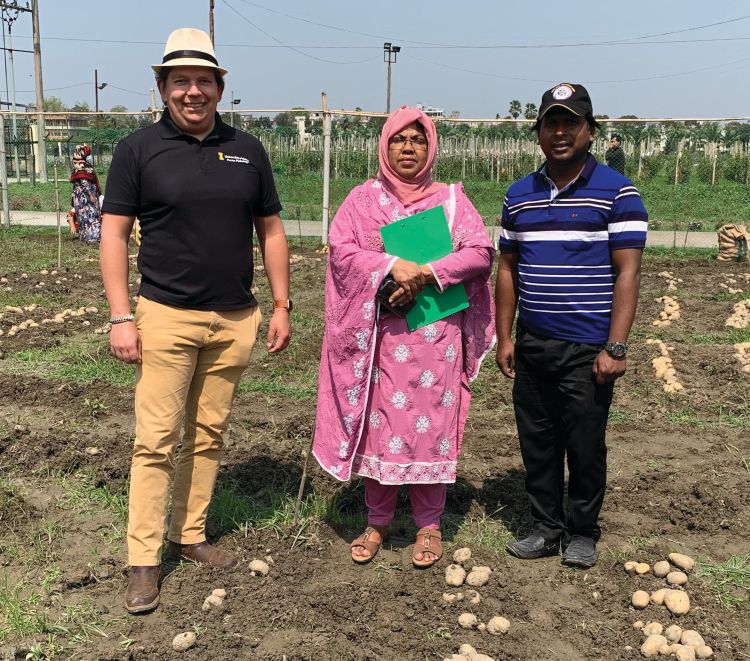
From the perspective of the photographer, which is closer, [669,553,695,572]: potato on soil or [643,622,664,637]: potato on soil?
[643,622,664,637]: potato on soil

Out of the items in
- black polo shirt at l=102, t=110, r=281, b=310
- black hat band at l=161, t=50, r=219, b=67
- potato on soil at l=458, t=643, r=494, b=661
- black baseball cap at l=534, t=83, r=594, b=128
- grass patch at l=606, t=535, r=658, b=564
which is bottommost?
potato on soil at l=458, t=643, r=494, b=661

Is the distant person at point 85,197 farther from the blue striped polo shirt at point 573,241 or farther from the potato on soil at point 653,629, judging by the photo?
the potato on soil at point 653,629

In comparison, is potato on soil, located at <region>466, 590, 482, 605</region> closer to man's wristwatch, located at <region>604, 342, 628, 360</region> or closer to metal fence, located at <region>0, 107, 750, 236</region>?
man's wristwatch, located at <region>604, 342, 628, 360</region>

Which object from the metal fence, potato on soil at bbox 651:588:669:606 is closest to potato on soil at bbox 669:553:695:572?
potato on soil at bbox 651:588:669:606

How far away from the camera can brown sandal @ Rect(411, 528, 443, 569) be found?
3301mm

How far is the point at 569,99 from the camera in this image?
2.89m

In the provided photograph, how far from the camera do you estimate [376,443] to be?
10.8ft

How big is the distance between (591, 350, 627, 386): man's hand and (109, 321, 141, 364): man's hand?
1.77 metres

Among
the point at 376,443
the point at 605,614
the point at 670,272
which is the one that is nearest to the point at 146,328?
the point at 376,443

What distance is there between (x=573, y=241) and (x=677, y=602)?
142 cm

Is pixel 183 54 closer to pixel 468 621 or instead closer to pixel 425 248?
pixel 425 248

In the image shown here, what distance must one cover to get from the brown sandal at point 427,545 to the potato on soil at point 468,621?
0.43 m

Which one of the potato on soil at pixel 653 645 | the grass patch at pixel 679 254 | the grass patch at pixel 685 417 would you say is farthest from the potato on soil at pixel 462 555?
the grass patch at pixel 679 254

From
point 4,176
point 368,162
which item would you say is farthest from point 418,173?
point 368,162
